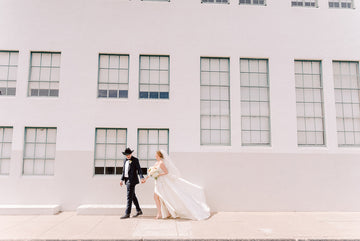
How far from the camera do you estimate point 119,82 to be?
27.2 feet

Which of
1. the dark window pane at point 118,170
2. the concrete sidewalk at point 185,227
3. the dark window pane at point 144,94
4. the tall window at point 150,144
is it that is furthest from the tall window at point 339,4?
the dark window pane at point 118,170

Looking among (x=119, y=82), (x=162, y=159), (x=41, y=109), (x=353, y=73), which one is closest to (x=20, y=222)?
(x=41, y=109)

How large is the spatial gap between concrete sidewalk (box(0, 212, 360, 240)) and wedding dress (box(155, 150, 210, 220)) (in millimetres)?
250

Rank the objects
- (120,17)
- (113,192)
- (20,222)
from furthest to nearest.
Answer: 1. (120,17)
2. (113,192)
3. (20,222)

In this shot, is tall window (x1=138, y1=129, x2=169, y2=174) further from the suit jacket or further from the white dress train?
the white dress train

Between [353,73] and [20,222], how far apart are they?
1167 centimetres

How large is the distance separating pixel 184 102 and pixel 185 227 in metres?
3.85

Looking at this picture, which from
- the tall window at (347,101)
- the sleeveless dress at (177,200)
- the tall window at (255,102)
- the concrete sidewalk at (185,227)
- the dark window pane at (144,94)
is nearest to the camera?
the concrete sidewalk at (185,227)

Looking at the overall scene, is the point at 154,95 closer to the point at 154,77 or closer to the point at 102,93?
the point at 154,77

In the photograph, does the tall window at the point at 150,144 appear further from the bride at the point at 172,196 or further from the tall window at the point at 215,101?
the tall window at the point at 215,101

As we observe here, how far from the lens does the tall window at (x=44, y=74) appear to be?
8.17 metres

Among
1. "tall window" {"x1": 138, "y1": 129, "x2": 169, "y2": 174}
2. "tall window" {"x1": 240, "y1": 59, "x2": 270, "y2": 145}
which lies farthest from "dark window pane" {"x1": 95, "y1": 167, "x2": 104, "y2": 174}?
"tall window" {"x1": 240, "y1": 59, "x2": 270, "y2": 145}

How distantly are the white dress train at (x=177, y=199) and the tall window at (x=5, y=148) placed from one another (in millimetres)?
5085

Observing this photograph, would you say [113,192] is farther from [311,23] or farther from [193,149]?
[311,23]
